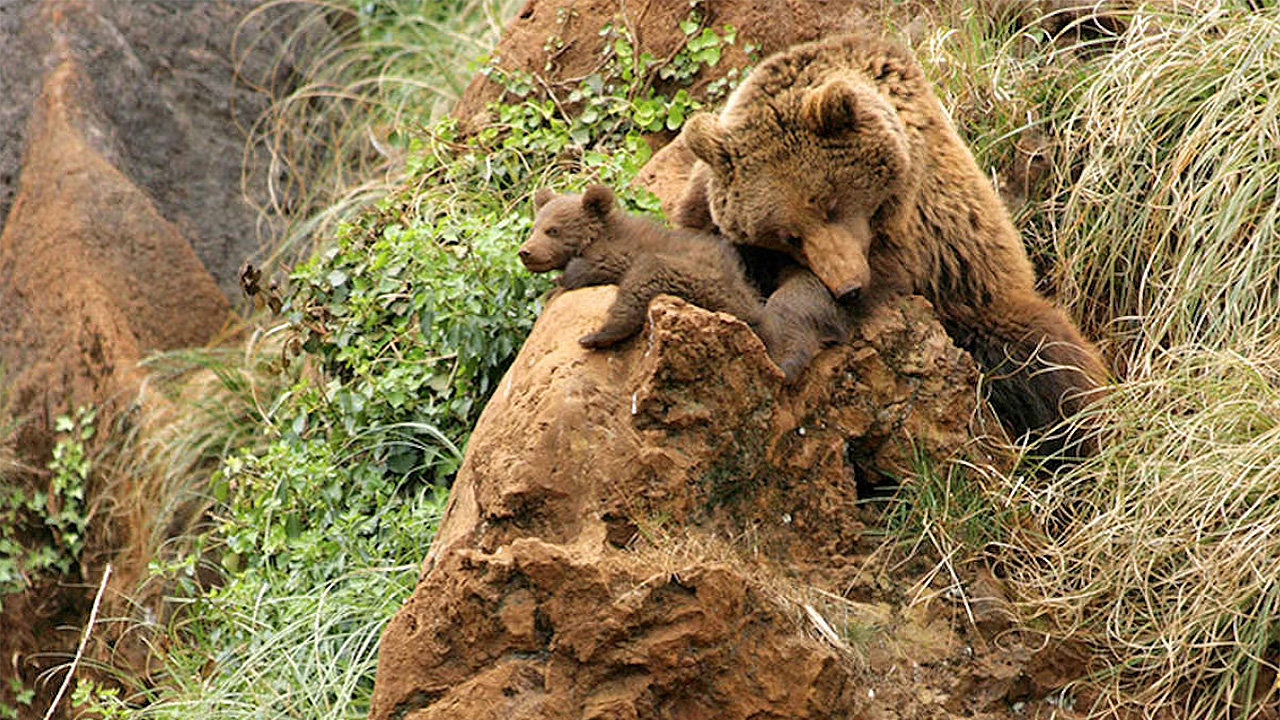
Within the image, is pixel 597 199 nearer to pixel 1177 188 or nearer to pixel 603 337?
pixel 603 337

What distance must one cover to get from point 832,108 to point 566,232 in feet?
2.84

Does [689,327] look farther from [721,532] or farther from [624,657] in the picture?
[624,657]

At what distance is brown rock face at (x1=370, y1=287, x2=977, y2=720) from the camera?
405 cm

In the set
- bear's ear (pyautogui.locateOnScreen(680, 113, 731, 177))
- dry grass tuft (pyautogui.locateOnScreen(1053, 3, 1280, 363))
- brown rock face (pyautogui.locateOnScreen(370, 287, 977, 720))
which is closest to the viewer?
brown rock face (pyautogui.locateOnScreen(370, 287, 977, 720))

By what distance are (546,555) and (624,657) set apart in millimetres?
315

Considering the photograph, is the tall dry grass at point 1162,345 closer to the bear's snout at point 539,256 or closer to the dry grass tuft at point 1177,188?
the dry grass tuft at point 1177,188

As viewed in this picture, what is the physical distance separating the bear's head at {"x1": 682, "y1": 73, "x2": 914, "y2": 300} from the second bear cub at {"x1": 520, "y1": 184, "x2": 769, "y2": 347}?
0.18 meters

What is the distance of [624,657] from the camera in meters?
4.05

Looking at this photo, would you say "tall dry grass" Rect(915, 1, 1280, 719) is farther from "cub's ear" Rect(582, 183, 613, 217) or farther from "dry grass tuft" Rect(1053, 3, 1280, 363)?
"cub's ear" Rect(582, 183, 613, 217)

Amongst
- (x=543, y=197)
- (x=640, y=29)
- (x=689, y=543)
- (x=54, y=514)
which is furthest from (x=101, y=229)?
(x=689, y=543)

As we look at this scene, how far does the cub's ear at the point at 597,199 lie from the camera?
486cm

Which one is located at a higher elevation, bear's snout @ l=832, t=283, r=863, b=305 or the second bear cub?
the second bear cub

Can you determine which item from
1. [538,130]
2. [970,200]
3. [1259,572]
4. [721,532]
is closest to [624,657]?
[721,532]

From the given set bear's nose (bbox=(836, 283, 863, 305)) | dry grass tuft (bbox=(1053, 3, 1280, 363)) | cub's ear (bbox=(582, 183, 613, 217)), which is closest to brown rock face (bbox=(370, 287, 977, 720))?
bear's nose (bbox=(836, 283, 863, 305))
